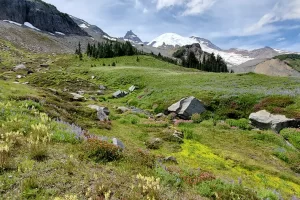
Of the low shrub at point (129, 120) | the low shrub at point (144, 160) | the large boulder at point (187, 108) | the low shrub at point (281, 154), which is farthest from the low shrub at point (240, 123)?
the low shrub at point (144, 160)

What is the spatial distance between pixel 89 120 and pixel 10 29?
18821cm

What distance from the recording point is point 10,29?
562ft

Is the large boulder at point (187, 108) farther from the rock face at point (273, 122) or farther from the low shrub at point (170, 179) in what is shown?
the low shrub at point (170, 179)

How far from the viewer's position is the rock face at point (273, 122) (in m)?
23.0

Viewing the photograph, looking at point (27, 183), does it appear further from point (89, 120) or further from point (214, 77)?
point (214, 77)

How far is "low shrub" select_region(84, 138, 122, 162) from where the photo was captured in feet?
29.7

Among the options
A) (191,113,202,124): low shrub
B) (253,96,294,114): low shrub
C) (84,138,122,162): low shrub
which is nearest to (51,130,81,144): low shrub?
(84,138,122,162): low shrub

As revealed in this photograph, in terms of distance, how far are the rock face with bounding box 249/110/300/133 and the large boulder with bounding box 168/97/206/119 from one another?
589cm

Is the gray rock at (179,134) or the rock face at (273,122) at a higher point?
the rock face at (273,122)

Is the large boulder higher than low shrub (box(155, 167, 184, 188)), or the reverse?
low shrub (box(155, 167, 184, 188))

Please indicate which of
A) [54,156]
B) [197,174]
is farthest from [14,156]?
[197,174]

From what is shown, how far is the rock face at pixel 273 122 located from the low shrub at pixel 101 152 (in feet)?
61.8

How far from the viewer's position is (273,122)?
2330 centimetres

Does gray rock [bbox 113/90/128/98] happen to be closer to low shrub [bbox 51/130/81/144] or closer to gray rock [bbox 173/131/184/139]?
gray rock [bbox 173/131/184/139]
